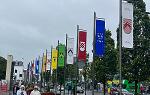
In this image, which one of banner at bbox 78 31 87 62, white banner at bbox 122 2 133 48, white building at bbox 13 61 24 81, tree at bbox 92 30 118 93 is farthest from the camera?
white building at bbox 13 61 24 81

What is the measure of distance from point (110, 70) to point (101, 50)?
1765cm

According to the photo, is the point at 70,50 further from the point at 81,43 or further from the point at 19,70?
the point at 19,70

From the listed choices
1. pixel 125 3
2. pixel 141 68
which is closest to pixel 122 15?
pixel 125 3

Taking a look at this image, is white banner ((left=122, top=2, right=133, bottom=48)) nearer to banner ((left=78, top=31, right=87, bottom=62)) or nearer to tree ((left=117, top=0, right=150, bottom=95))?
tree ((left=117, top=0, right=150, bottom=95))

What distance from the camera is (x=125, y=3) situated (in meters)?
21.2

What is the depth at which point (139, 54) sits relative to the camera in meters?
32.2

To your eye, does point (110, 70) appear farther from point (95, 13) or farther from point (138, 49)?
point (95, 13)

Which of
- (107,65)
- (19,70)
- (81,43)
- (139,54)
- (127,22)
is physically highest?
(127,22)

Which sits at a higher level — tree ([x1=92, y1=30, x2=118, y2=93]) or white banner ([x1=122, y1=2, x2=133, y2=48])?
white banner ([x1=122, y1=2, x2=133, y2=48])

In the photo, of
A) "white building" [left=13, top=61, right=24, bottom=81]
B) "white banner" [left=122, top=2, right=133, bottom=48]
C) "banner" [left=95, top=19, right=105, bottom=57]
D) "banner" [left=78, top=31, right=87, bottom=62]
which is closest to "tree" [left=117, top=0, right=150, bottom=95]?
"banner" [left=78, top=31, right=87, bottom=62]

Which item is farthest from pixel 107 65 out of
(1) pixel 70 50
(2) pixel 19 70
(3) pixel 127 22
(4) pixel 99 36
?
(2) pixel 19 70

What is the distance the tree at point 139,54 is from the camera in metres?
31.9

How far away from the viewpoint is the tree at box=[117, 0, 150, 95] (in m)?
31.9

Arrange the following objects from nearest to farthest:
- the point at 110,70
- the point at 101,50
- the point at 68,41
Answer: the point at 101,50 < the point at 68,41 < the point at 110,70
